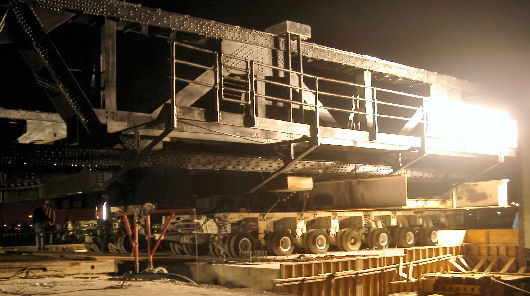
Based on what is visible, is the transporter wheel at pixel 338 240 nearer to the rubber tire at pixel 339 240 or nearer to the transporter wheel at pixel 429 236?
the rubber tire at pixel 339 240

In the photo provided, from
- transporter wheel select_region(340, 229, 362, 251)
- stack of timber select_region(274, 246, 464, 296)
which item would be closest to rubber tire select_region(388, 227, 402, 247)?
stack of timber select_region(274, 246, 464, 296)

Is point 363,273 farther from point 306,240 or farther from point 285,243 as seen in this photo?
point 285,243

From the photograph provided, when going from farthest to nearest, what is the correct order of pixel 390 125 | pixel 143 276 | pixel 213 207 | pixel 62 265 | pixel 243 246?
pixel 390 125 < pixel 213 207 < pixel 243 246 < pixel 62 265 < pixel 143 276

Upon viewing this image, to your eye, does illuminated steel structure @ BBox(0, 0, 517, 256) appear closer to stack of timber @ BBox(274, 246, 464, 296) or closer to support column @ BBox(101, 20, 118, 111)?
support column @ BBox(101, 20, 118, 111)

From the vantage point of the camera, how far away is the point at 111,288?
7.36 m

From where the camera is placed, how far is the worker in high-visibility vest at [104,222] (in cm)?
1437

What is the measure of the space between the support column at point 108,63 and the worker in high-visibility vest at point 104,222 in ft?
17.4

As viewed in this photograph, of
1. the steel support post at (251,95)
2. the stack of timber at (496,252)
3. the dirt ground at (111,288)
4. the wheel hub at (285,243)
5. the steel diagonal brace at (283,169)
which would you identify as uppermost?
the steel support post at (251,95)

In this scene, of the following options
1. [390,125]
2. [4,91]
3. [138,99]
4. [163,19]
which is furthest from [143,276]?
[390,125]

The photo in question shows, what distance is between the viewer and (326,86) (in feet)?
57.0

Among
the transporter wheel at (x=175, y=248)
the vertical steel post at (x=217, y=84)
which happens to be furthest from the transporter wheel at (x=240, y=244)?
the vertical steel post at (x=217, y=84)

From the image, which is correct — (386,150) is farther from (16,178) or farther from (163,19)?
(16,178)

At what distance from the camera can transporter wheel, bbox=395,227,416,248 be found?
1728 centimetres

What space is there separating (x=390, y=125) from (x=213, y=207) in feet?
23.0
